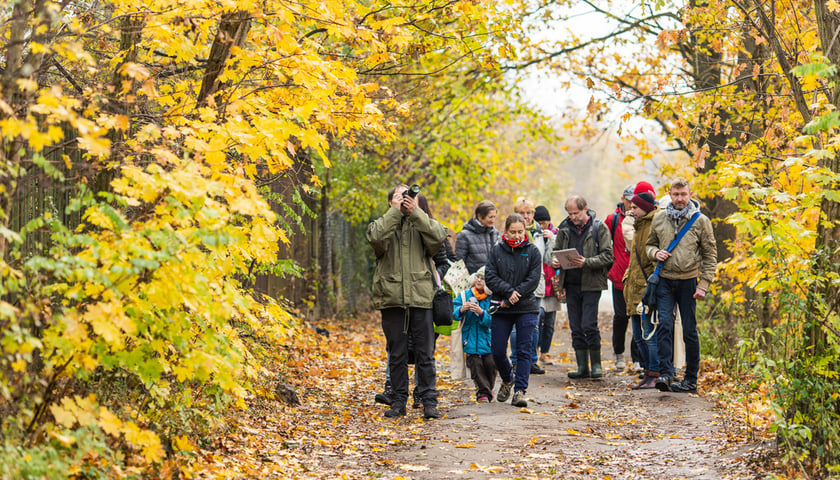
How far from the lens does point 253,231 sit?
16.8 ft

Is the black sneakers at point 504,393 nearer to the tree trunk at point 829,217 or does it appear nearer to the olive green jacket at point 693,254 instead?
the olive green jacket at point 693,254

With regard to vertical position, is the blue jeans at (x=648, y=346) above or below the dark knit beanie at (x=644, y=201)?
below

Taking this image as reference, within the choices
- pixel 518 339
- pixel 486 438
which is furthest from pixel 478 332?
pixel 486 438

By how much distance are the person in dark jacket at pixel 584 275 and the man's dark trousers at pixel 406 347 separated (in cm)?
257

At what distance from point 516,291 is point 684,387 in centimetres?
226

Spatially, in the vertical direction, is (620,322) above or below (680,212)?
below

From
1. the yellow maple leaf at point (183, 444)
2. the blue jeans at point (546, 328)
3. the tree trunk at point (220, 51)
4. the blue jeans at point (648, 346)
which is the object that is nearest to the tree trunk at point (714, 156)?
the blue jeans at point (546, 328)

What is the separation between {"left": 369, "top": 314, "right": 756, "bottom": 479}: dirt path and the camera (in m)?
5.42

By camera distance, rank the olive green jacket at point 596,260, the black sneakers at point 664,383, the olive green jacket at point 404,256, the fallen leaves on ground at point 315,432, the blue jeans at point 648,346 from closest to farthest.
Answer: the fallen leaves on ground at point 315,432 → the olive green jacket at point 404,256 → the black sneakers at point 664,383 → the blue jeans at point 648,346 → the olive green jacket at point 596,260

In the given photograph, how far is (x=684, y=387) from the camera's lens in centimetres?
823

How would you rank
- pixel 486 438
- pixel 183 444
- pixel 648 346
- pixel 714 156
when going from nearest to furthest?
pixel 183 444 < pixel 486 438 < pixel 648 346 < pixel 714 156

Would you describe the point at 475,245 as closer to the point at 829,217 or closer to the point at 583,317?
the point at 583,317

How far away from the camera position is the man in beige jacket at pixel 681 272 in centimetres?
799

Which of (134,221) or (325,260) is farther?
(325,260)
